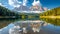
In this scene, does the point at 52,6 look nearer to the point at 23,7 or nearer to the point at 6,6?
the point at 23,7

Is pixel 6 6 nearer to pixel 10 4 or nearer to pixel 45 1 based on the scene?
pixel 10 4

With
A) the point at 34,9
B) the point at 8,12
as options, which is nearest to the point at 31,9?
the point at 34,9

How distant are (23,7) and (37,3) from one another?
145cm

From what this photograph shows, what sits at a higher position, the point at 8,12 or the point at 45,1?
the point at 45,1

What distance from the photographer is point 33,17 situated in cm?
1538

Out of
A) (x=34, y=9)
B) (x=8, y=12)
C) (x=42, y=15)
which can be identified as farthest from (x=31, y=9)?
(x=8, y=12)

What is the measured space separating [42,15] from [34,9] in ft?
3.41

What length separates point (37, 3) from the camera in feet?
49.5

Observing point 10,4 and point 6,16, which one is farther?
point 6,16

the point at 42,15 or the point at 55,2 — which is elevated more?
the point at 55,2

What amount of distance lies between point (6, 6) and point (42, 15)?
12.1ft

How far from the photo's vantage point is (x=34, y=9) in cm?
1491

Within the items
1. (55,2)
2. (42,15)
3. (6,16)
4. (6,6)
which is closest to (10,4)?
(6,6)

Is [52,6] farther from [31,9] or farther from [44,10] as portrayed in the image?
[31,9]
